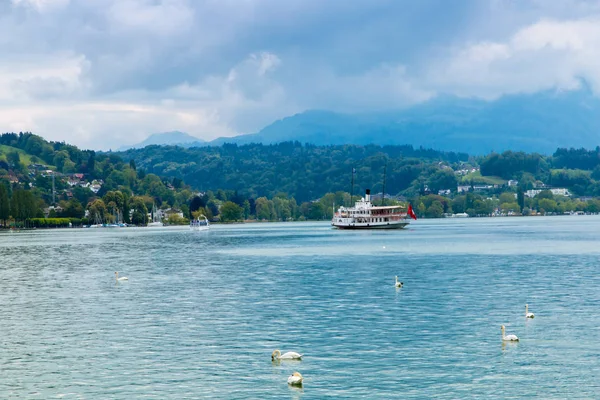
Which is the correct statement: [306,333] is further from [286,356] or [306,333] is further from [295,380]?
[295,380]

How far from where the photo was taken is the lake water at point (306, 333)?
3956cm

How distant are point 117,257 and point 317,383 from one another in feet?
338

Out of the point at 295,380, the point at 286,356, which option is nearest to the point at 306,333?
the point at 286,356

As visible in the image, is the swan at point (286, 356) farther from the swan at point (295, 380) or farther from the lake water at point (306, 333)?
the swan at point (295, 380)

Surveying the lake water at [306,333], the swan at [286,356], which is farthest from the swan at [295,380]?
the swan at [286,356]

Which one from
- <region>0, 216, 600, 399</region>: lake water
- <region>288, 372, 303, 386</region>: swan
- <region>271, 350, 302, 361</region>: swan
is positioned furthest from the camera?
<region>271, 350, 302, 361</region>: swan

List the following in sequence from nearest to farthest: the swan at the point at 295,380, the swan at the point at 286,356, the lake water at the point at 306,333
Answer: the swan at the point at 295,380
the lake water at the point at 306,333
the swan at the point at 286,356

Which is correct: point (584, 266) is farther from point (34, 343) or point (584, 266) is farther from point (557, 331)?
point (34, 343)

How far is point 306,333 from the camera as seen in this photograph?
5331 centimetres

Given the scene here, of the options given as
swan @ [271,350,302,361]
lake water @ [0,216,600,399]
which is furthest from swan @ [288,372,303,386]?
swan @ [271,350,302,361]

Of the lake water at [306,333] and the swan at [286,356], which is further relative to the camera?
the swan at [286,356]

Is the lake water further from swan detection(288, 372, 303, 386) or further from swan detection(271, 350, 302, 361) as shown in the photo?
swan detection(271, 350, 302, 361)

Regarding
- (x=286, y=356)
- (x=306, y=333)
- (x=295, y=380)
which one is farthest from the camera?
(x=306, y=333)

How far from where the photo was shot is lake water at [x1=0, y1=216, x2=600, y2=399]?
130ft
